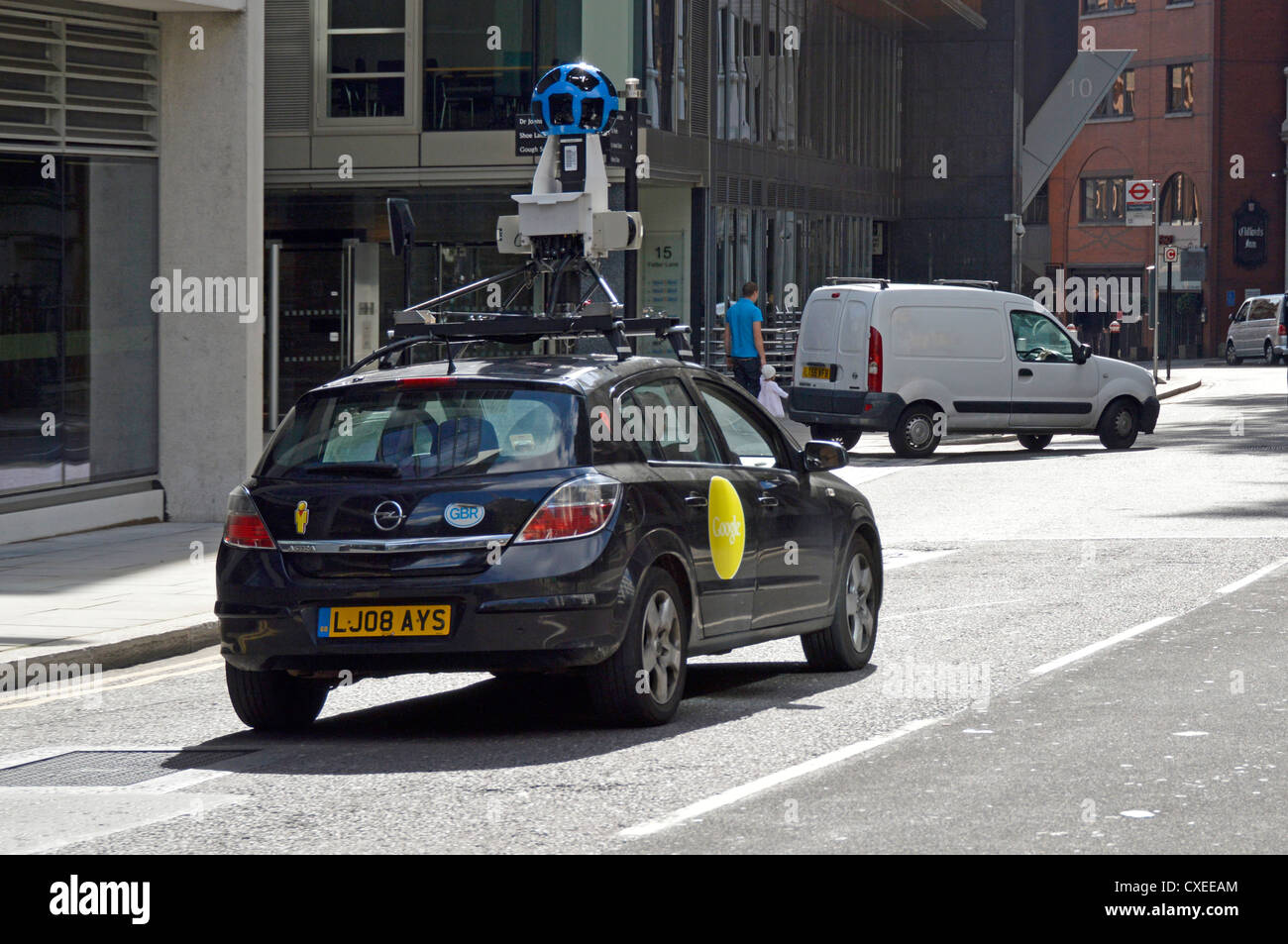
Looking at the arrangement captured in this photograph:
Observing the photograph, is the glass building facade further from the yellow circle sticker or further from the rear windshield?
the yellow circle sticker

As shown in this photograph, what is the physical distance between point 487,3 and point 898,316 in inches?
298

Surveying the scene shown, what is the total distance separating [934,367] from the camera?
26375 millimetres

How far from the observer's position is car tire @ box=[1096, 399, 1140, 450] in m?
27.5

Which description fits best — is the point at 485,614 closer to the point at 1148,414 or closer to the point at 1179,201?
the point at 1148,414

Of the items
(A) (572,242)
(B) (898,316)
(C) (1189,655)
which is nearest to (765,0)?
(B) (898,316)

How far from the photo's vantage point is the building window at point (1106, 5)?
269 ft

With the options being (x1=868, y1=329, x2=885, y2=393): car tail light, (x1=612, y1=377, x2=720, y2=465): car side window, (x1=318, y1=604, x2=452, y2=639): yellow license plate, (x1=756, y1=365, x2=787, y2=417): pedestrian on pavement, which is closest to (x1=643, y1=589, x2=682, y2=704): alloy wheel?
(x1=612, y1=377, x2=720, y2=465): car side window

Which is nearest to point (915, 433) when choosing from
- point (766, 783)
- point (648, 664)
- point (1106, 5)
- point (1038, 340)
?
point (1038, 340)

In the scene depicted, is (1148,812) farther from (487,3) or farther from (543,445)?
(487,3)

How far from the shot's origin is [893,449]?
27.0 meters

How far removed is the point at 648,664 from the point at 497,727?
0.76 meters

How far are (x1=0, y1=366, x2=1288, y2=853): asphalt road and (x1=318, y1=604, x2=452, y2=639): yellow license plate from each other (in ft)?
1.53

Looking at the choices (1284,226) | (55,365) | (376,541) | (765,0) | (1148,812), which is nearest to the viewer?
(1148,812)

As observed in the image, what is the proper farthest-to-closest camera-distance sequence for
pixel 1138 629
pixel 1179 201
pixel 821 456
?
1. pixel 1179 201
2. pixel 1138 629
3. pixel 821 456
